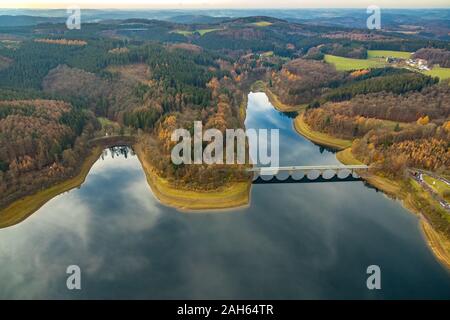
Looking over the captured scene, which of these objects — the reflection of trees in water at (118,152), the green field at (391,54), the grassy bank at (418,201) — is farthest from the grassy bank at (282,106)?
the green field at (391,54)

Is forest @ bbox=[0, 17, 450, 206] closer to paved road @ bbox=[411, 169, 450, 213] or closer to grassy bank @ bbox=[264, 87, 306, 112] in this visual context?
grassy bank @ bbox=[264, 87, 306, 112]

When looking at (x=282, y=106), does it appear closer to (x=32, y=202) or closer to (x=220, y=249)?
(x=220, y=249)

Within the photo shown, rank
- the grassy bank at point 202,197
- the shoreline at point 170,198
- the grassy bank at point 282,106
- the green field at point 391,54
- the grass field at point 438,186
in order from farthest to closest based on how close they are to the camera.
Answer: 1. the green field at point 391,54
2. the grassy bank at point 282,106
3. the grassy bank at point 202,197
4. the grass field at point 438,186
5. the shoreline at point 170,198

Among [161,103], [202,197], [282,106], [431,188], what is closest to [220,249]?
[202,197]

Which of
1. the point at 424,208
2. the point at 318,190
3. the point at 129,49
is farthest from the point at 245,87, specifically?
the point at 424,208

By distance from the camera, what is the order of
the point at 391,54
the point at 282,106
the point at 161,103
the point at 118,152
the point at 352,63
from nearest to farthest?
the point at 118,152 < the point at 161,103 < the point at 282,106 < the point at 352,63 < the point at 391,54

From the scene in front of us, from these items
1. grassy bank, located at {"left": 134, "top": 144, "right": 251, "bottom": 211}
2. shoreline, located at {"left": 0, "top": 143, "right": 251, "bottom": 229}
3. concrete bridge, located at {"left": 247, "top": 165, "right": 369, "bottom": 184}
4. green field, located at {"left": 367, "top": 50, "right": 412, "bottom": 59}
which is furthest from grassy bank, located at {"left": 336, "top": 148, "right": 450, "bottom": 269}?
green field, located at {"left": 367, "top": 50, "right": 412, "bottom": 59}

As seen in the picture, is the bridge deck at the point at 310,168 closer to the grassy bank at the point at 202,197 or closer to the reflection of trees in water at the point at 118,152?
the grassy bank at the point at 202,197
